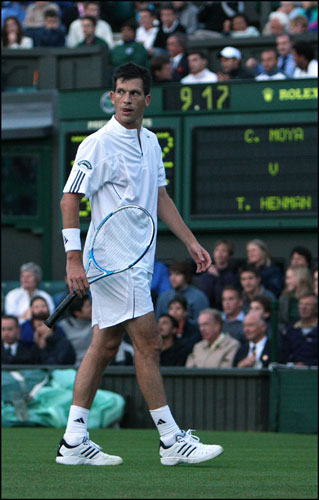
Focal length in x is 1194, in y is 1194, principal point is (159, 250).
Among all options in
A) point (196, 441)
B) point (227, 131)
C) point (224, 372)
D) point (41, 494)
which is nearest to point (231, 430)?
point (224, 372)

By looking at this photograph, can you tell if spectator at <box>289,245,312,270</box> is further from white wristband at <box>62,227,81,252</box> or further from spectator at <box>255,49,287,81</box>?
white wristband at <box>62,227,81,252</box>

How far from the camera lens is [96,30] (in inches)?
694

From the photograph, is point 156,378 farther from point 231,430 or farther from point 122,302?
point 231,430

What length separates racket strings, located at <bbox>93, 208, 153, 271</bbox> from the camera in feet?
19.9

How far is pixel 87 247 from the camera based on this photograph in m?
6.21

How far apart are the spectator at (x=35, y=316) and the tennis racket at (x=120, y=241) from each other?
6726 millimetres

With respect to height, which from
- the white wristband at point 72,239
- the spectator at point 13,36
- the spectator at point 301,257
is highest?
the spectator at point 13,36

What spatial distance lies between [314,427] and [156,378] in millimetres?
5677

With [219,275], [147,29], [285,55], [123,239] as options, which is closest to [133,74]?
[123,239]

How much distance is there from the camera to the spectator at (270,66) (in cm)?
1441

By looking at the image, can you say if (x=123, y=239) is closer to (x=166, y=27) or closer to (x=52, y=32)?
(x=166, y=27)

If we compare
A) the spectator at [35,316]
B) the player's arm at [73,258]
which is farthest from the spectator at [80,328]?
the player's arm at [73,258]

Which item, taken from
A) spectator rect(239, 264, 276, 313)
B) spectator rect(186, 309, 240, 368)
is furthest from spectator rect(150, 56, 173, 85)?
spectator rect(186, 309, 240, 368)

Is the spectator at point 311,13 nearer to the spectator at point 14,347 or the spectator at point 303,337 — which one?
the spectator at point 303,337
